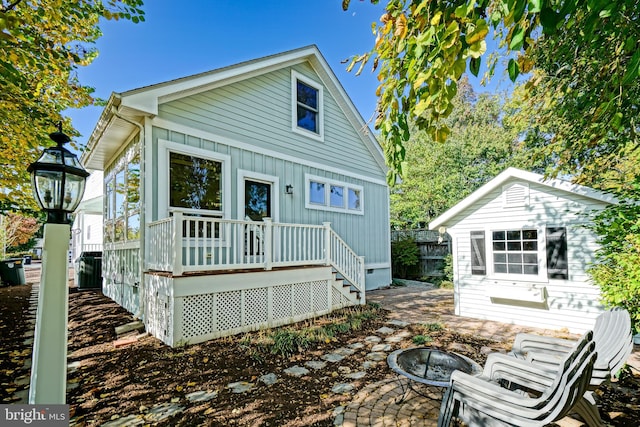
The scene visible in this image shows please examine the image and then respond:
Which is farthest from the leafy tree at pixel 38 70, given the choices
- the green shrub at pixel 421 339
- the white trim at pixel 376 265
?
the white trim at pixel 376 265

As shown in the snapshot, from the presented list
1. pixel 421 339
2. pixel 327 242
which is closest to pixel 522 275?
pixel 421 339

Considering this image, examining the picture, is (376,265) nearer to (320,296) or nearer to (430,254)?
(430,254)

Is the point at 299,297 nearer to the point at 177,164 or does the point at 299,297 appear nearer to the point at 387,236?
the point at 177,164

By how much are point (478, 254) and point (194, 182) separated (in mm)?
6431

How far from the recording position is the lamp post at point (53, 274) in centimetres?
200

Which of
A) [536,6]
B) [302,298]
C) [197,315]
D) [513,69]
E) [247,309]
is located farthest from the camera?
[302,298]

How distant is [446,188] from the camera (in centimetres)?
1716

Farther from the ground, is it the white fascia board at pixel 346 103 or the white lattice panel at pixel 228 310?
the white fascia board at pixel 346 103

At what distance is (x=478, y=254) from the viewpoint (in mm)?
6645

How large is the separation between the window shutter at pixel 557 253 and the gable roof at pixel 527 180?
0.77 m

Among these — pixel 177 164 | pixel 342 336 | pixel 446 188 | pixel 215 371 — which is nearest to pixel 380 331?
pixel 342 336

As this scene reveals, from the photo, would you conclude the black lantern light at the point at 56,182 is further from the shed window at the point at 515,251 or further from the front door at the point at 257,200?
the shed window at the point at 515,251

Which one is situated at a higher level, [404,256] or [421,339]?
[404,256]

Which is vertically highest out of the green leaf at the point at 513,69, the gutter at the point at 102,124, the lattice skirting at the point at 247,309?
the gutter at the point at 102,124
